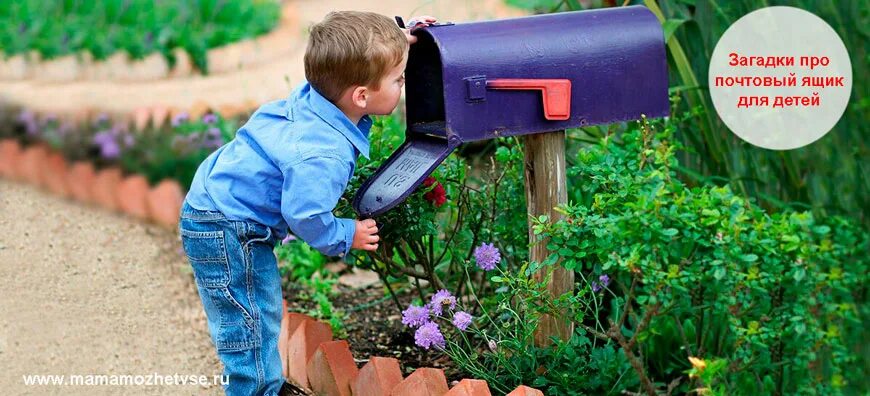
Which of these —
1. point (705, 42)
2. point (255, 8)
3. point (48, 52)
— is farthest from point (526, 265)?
point (255, 8)

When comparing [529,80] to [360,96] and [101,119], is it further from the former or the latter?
[101,119]

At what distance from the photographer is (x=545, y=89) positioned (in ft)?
8.02

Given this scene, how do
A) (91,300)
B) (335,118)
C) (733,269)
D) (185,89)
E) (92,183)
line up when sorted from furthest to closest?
(185,89) < (92,183) < (91,300) < (335,118) < (733,269)

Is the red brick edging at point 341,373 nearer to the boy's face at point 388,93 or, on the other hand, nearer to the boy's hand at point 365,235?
the boy's hand at point 365,235

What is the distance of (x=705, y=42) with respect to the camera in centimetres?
317

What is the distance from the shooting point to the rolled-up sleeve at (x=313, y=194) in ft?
7.74

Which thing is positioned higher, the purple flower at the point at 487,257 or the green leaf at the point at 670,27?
the green leaf at the point at 670,27

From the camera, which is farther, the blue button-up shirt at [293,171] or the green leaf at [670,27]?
the green leaf at [670,27]

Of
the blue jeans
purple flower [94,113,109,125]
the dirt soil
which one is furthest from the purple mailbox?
purple flower [94,113,109,125]

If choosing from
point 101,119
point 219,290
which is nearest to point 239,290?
point 219,290

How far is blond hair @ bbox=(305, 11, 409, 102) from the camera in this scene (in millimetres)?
2420

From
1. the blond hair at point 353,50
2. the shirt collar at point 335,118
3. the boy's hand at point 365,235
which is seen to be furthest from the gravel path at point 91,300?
the blond hair at point 353,50

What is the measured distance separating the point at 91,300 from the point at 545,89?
2.08m

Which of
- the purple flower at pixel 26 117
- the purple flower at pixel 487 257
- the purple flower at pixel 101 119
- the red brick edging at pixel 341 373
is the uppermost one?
the purple flower at pixel 487 257
